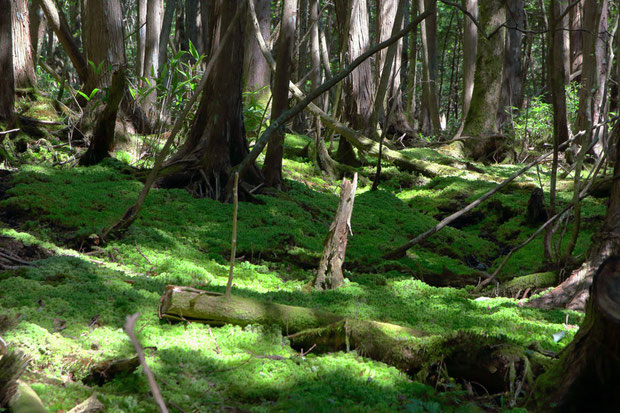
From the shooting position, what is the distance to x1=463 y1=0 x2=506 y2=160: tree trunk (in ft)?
42.0

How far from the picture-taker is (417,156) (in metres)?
12.4

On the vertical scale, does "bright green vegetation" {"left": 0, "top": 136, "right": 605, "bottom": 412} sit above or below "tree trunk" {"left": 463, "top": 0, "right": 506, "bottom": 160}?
below

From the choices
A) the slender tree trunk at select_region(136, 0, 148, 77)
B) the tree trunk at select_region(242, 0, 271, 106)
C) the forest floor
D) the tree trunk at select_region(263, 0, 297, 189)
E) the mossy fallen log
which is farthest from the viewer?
the slender tree trunk at select_region(136, 0, 148, 77)

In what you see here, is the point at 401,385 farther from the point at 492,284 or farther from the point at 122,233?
the point at 122,233

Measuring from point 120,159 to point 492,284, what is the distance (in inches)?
236

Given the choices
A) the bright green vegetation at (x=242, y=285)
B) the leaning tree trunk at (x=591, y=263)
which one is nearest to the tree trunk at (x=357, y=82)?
the bright green vegetation at (x=242, y=285)

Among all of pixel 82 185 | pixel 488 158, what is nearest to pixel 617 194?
pixel 82 185

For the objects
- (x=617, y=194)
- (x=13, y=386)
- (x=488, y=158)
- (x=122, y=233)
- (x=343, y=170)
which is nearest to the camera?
(x=13, y=386)

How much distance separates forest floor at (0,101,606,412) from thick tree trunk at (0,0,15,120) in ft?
2.90

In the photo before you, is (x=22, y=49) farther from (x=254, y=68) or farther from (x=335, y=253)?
(x=335, y=253)

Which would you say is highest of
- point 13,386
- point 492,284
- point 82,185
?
point 82,185

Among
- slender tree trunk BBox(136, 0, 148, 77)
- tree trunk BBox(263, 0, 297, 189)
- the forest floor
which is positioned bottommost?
the forest floor

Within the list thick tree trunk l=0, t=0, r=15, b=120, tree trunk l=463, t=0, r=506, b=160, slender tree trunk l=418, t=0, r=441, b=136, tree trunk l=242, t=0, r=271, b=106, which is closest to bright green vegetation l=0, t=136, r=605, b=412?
thick tree trunk l=0, t=0, r=15, b=120

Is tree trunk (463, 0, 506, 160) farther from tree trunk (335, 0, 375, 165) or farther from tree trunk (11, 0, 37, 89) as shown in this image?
tree trunk (11, 0, 37, 89)
